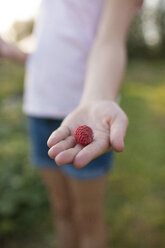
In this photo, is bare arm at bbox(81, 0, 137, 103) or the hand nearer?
the hand

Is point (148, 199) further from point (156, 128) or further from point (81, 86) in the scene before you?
point (156, 128)

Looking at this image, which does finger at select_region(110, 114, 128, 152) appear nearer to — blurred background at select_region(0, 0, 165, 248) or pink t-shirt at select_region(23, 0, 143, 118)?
pink t-shirt at select_region(23, 0, 143, 118)

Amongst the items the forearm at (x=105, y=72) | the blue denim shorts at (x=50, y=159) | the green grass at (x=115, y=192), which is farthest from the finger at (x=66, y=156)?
the green grass at (x=115, y=192)

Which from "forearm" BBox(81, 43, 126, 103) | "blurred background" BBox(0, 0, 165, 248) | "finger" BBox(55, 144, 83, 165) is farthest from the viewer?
"blurred background" BBox(0, 0, 165, 248)

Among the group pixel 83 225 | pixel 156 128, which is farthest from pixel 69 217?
pixel 156 128

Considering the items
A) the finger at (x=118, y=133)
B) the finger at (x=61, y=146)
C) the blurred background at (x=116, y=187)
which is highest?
the finger at (x=118, y=133)

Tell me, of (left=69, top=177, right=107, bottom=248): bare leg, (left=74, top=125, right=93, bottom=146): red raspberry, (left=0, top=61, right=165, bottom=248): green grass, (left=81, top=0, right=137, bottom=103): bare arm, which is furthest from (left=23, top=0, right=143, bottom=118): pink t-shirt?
(left=0, top=61, right=165, bottom=248): green grass

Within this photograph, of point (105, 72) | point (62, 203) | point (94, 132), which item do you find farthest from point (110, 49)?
point (62, 203)

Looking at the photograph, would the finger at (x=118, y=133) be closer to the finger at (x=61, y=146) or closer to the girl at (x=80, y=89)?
the girl at (x=80, y=89)
